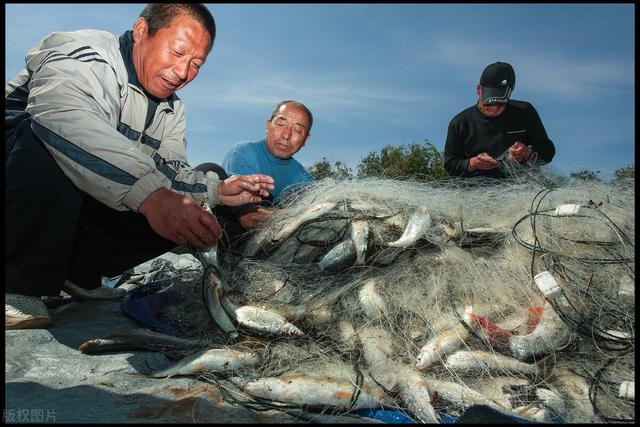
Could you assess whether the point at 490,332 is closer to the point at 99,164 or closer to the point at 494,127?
the point at 99,164

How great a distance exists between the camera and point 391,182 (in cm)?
364

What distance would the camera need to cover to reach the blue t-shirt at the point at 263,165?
4.96 meters

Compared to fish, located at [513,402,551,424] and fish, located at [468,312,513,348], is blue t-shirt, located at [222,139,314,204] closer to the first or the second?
fish, located at [468,312,513,348]

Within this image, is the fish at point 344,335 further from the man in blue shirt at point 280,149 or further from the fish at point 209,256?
the man in blue shirt at point 280,149

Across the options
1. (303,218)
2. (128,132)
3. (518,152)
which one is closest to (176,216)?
(303,218)

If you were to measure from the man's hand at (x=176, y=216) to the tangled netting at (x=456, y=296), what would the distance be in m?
0.56

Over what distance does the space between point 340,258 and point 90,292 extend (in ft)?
7.01

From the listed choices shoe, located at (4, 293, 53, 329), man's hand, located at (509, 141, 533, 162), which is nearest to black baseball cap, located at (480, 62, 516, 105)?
man's hand, located at (509, 141, 533, 162)

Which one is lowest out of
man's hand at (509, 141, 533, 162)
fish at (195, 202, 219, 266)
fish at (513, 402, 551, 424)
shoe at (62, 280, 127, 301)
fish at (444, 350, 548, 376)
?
shoe at (62, 280, 127, 301)

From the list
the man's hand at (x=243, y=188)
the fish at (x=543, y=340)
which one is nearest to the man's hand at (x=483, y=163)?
the man's hand at (x=243, y=188)

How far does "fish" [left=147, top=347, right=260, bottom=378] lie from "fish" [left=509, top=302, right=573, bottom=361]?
1252mm

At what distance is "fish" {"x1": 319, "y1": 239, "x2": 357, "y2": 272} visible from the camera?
2.74m

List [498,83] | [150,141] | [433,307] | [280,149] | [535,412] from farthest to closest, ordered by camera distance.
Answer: [498,83], [280,149], [150,141], [433,307], [535,412]

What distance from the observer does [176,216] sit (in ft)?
7.64
